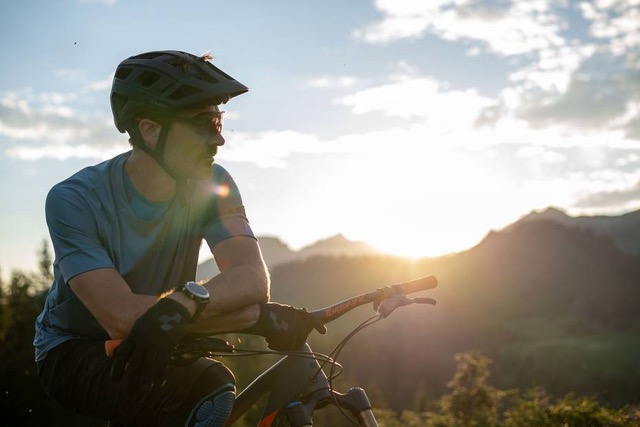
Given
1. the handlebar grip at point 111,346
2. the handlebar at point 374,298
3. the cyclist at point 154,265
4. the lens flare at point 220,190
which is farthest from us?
the lens flare at point 220,190

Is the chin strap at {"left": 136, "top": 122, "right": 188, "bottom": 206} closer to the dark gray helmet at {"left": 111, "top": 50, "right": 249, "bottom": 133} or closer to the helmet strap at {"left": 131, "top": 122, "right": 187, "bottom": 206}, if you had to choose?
the helmet strap at {"left": 131, "top": 122, "right": 187, "bottom": 206}

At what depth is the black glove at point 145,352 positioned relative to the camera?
252cm

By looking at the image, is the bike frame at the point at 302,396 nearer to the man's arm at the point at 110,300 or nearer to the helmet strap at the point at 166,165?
the man's arm at the point at 110,300

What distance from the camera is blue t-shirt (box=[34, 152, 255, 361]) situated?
3.24 metres

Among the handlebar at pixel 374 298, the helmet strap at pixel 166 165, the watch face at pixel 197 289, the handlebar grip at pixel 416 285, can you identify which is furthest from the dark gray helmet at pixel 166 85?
the handlebar grip at pixel 416 285

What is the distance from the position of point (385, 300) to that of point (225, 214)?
3.49 feet

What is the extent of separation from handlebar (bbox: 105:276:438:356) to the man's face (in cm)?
108

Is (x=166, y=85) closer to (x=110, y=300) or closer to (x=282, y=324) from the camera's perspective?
(x=110, y=300)

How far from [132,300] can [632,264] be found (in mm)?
205960

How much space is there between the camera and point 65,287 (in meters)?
3.39

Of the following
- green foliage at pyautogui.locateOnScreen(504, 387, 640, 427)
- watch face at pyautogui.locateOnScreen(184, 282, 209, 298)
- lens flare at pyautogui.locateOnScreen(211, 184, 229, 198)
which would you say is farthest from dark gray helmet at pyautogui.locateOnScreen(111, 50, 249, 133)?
green foliage at pyautogui.locateOnScreen(504, 387, 640, 427)

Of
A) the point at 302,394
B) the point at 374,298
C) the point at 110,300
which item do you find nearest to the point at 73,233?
the point at 110,300

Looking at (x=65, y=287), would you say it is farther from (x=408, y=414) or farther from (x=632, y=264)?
(x=632, y=264)

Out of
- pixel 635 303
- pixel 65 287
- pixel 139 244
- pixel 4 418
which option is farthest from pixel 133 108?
pixel 635 303
